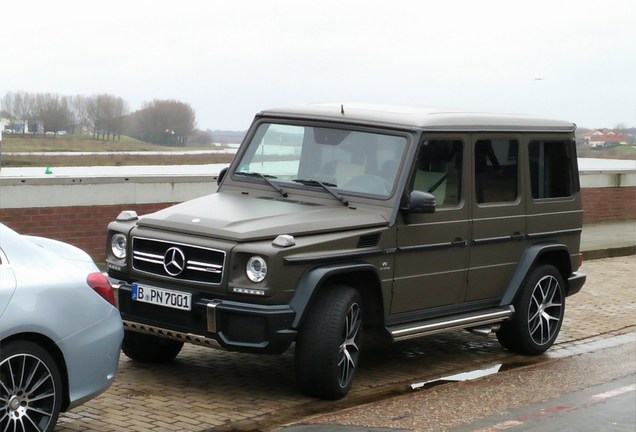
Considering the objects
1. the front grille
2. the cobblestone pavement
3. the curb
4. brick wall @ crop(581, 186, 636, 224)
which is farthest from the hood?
brick wall @ crop(581, 186, 636, 224)

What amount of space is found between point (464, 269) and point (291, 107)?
2027 millimetres

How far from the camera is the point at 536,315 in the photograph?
10.7 meters

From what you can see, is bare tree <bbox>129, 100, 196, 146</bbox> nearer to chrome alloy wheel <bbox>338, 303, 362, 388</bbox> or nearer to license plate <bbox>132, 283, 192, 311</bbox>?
license plate <bbox>132, 283, 192, 311</bbox>

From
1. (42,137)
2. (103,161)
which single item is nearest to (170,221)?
(42,137)

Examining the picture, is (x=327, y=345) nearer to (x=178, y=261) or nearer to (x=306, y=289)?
(x=306, y=289)

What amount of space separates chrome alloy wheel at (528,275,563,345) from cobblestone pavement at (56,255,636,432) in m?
0.21

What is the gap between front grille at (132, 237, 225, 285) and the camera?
27.3 ft

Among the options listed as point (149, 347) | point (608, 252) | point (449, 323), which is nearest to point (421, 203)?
point (449, 323)

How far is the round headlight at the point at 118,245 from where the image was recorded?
29.2 feet

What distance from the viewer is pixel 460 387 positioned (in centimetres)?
916

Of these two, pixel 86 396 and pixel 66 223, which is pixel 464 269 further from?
pixel 66 223

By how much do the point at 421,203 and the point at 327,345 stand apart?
149 centimetres

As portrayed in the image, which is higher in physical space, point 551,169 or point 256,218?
point 551,169

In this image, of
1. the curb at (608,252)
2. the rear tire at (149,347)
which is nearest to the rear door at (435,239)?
the rear tire at (149,347)
